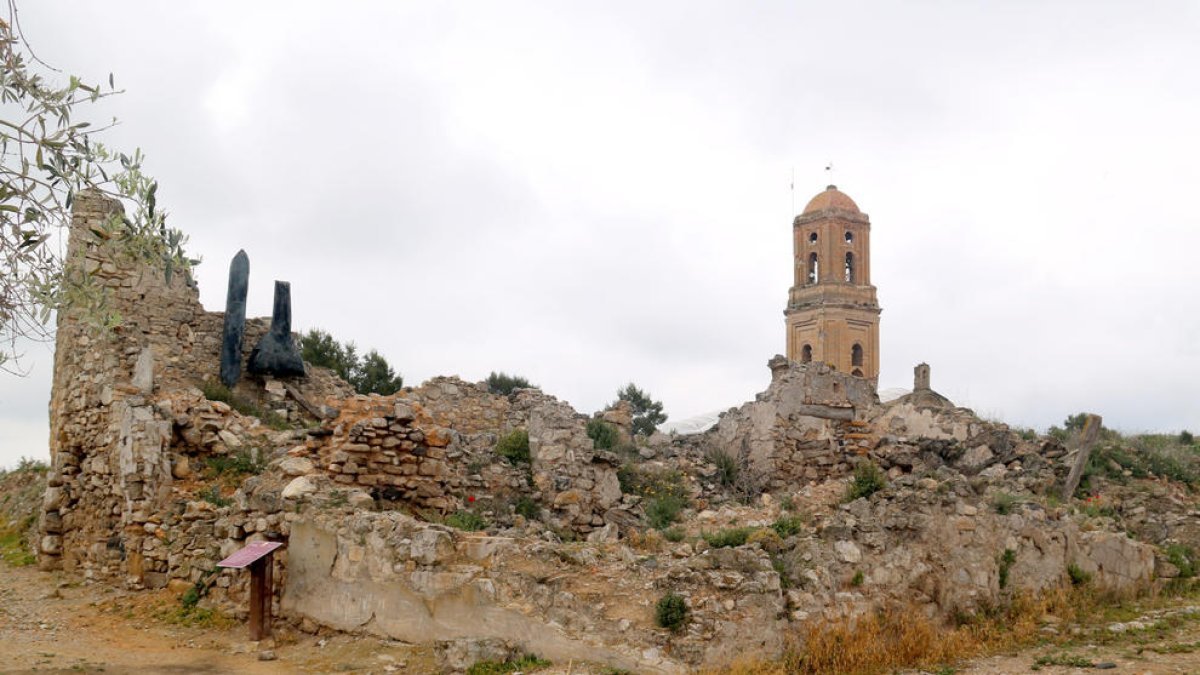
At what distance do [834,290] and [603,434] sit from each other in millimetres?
36243

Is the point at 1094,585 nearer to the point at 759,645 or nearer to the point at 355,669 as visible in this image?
the point at 759,645

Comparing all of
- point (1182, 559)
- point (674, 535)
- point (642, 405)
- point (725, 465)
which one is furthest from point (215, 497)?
point (642, 405)

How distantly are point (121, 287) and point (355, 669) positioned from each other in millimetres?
8584

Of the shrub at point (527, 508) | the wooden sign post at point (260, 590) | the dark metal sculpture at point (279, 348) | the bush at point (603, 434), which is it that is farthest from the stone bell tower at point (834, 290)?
the wooden sign post at point (260, 590)

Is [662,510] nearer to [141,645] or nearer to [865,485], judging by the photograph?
[865,485]

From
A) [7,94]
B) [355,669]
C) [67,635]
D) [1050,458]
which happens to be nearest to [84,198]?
[67,635]

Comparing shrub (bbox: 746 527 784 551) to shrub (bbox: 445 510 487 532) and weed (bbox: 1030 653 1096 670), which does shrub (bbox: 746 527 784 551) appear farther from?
shrub (bbox: 445 510 487 532)

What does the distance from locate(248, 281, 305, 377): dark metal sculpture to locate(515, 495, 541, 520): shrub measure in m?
6.02

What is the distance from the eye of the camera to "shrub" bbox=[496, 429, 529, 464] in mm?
12945

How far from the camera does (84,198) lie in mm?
12680

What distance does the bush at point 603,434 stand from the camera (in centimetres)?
1623

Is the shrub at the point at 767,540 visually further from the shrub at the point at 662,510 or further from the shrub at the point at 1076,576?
the shrub at the point at 1076,576

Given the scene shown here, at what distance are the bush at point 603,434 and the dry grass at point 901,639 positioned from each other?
312 inches

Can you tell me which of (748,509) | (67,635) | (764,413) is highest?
(764,413)
